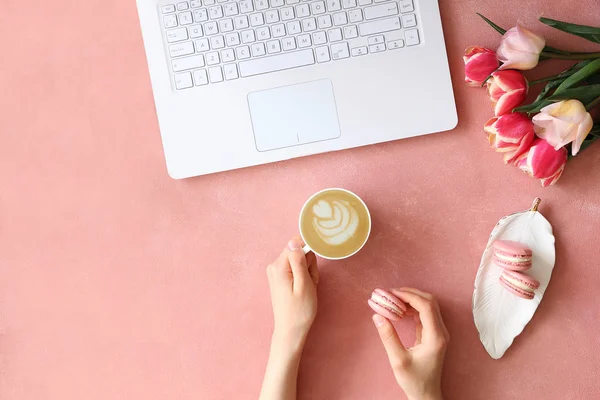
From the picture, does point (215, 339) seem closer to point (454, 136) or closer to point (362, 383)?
point (362, 383)

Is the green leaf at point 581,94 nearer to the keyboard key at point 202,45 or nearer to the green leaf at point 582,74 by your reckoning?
the green leaf at point 582,74

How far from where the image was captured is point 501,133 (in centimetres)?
85

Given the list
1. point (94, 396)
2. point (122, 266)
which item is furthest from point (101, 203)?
point (94, 396)

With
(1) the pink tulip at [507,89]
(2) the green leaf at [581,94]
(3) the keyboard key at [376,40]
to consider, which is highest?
(3) the keyboard key at [376,40]

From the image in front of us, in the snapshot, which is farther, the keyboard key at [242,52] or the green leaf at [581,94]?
the keyboard key at [242,52]

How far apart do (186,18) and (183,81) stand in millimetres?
97

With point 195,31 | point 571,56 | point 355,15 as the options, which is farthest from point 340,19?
point 571,56

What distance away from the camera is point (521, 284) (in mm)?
885

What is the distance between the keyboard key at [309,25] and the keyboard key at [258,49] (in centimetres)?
7

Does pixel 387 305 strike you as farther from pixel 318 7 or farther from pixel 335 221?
pixel 318 7

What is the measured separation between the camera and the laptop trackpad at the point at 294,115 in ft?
2.97

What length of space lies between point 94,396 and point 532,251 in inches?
29.9

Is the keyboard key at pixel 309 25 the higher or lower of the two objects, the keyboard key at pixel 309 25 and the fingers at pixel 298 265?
the higher

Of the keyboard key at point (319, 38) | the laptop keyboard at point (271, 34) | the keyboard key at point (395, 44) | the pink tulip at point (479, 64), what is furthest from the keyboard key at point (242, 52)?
the pink tulip at point (479, 64)
